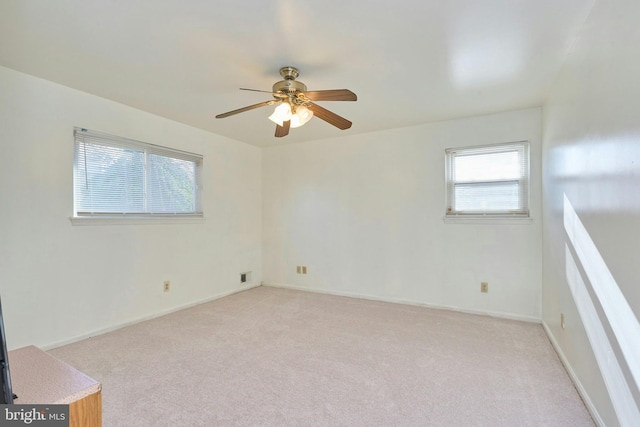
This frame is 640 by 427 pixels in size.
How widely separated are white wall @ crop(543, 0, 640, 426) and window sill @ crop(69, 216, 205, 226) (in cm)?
386

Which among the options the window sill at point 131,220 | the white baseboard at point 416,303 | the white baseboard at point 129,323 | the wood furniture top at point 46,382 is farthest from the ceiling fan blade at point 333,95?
the white baseboard at point 129,323

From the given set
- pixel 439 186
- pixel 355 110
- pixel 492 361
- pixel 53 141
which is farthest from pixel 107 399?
pixel 439 186

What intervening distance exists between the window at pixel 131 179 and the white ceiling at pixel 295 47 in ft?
1.73

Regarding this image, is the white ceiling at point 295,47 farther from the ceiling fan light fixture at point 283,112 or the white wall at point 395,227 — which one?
the white wall at point 395,227

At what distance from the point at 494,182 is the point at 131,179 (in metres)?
4.06

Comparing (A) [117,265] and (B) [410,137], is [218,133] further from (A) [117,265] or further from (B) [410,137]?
(B) [410,137]

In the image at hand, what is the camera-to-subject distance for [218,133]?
4.35 meters

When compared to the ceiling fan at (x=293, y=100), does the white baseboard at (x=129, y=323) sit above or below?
below

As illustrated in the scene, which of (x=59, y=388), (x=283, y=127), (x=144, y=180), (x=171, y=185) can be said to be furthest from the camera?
(x=171, y=185)

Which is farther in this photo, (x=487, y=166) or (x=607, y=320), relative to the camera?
(x=487, y=166)

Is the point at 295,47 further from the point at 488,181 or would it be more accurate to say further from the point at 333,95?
the point at 488,181

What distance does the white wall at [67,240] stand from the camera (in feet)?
8.32

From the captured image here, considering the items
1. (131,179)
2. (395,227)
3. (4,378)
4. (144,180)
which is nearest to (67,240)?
(131,179)

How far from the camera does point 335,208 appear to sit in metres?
4.60
